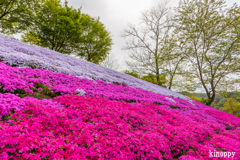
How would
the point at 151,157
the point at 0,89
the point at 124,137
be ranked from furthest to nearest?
the point at 0,89 < the point at 124,137 < the point at 151,157

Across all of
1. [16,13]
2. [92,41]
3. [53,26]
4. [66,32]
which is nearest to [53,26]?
[53,26]

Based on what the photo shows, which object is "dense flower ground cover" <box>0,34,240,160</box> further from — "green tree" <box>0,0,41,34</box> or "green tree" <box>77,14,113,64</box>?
"green tree" <box>77,14,113,64</box>

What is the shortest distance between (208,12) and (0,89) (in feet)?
89.8

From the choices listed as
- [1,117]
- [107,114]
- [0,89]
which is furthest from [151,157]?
[0,89]

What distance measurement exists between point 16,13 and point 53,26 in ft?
22.8

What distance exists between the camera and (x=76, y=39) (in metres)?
32.1

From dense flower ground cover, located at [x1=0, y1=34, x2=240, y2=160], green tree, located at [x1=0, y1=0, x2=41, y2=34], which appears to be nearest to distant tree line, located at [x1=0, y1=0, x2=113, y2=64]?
green tree, located at [x1=0, y1=0, x2=41, y2=34]

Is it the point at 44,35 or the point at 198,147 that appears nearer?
the point at 198,147

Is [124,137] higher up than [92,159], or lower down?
higher up

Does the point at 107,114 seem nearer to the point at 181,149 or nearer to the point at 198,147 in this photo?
the point at 181,149

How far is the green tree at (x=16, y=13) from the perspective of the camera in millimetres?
23594

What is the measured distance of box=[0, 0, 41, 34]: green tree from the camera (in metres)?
23.6

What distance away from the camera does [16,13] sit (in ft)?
80.0

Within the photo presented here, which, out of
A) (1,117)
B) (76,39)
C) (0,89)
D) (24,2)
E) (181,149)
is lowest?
(181,149)
